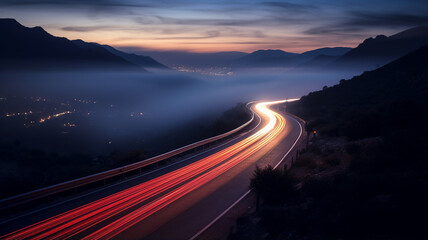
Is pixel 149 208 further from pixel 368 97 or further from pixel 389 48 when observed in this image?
pixel 389 48

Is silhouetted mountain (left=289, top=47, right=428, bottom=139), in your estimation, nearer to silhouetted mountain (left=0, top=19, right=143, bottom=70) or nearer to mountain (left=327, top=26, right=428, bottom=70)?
mountain (left=327, top=26, right=428, bottom=70)

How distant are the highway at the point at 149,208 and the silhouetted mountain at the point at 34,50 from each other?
133428mm

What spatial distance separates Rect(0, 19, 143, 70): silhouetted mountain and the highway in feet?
438

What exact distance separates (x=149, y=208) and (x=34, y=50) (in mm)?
169713

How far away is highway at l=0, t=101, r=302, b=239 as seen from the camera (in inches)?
345

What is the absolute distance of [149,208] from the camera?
424 inches

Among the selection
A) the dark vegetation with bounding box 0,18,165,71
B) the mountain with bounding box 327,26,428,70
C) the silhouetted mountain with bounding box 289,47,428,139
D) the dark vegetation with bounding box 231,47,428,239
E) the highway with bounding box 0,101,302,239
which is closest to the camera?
the dark vegetation with bounding box 231,47,428,239

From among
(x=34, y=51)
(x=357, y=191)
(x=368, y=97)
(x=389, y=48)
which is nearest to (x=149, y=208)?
(x=357, y=191)

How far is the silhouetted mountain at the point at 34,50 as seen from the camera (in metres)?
132

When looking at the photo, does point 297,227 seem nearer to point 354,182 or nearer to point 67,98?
point 354,182

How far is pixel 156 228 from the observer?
916 centimetres

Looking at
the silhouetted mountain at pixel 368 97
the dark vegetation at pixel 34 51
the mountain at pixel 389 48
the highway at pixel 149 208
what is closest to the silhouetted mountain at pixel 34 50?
the dark vegetation at pixel 34 51

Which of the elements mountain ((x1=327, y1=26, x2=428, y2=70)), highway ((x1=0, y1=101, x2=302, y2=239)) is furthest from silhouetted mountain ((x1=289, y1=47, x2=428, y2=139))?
mountain ((x1=327, y1=26, x2=428, y2=70))

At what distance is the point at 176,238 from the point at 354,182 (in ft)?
18.2
